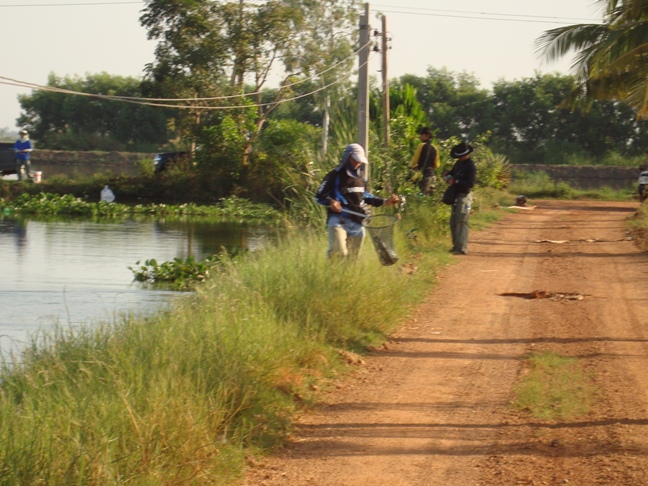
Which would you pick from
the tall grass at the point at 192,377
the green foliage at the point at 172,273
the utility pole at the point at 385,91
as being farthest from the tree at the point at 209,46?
the tall grass at the point at 192,377

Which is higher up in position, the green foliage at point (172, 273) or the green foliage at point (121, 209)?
the green foliage at point (121, 209)

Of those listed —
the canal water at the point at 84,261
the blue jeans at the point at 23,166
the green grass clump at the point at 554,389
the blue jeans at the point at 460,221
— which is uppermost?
the blue jeans at the point at 23,166

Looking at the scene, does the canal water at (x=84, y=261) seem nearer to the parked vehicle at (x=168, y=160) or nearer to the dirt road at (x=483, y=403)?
the dirt road at (x=483, y=403)

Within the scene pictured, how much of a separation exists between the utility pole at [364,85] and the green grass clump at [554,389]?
376 inches

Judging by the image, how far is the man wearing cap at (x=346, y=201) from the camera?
11547 mm

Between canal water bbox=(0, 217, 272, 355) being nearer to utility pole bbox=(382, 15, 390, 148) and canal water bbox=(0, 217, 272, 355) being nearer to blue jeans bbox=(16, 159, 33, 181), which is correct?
utility pole bbox=(382, 15, 390, 148)

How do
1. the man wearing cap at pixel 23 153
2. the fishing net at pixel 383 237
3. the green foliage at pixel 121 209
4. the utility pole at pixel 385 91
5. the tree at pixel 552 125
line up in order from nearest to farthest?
1. the fishing net at pixel 383 237
2. the utility pole at pixel 385 91
3. the green foliage at pixel 121 209
4. the man wearing cap at pixel 23 153
5. the tree at pixel 552 125

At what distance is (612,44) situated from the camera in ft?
60.5

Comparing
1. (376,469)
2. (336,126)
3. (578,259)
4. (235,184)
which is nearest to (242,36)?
(235,184)

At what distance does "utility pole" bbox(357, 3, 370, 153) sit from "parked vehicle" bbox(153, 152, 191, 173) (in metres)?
20.6

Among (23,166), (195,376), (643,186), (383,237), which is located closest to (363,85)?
(383,237)

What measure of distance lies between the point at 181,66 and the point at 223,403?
32.1 metres

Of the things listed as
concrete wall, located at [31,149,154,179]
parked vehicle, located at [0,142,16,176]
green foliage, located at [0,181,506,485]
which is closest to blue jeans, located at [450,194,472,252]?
green foliage, located at [0,181,506,485]

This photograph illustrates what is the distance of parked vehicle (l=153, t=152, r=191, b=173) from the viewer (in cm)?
3912
